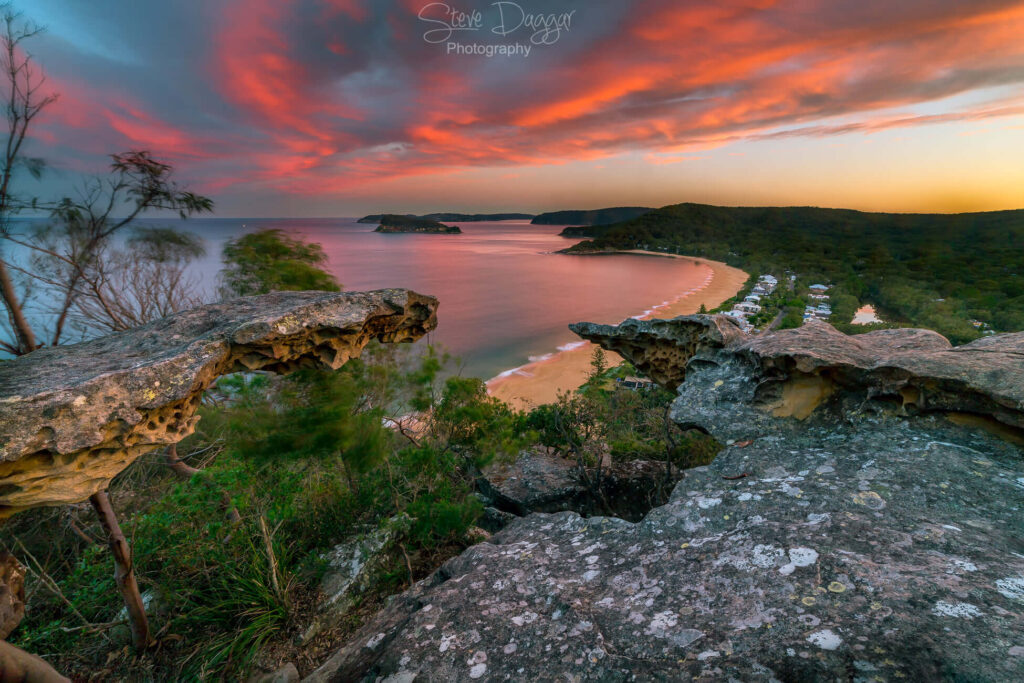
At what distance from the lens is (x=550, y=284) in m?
65.8

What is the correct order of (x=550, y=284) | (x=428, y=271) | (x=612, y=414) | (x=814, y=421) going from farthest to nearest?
(x=428, y=271) < (x=550, y=284) < (x=612, y=414) < (x=814, y=421)

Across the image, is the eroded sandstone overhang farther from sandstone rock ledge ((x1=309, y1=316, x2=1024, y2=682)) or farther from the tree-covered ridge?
the tree-covered ridge

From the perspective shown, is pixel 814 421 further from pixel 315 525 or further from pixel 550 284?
pixel 550 284

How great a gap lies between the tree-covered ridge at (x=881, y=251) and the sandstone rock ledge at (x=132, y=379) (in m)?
30.0

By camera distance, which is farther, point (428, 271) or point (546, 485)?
point (428, 271)

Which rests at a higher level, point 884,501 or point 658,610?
point 884,501

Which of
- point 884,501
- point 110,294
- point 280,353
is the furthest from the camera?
point 110,294

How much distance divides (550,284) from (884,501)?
63.7 m

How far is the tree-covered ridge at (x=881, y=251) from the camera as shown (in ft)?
107

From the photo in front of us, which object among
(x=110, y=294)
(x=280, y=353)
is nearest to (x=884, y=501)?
(x=280, y=353)

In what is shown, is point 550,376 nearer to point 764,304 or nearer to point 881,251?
point 764,304

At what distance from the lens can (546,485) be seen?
8.41 meters

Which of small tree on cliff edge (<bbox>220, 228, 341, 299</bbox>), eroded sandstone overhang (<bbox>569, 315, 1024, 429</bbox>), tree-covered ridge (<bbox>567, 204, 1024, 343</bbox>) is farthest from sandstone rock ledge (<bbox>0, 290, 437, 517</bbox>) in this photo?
tree-covered ridge (<bbox>567, 204, 1024, 343</bbox>)

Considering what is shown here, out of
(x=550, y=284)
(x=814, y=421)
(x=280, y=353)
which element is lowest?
(x=550, y=284)
